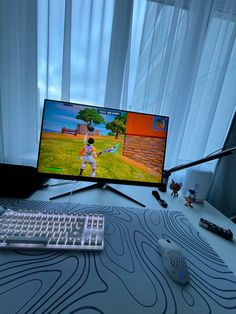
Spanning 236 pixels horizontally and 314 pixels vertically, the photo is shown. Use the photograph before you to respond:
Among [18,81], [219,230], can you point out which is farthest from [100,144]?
[18,81]

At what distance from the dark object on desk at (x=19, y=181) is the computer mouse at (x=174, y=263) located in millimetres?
618

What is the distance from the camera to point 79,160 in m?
0.80

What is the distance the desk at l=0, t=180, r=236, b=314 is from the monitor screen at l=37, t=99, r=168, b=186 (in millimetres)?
249

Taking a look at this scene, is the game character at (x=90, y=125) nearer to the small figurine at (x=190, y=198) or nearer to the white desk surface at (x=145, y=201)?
the white desk surface at (x=145, y=201)

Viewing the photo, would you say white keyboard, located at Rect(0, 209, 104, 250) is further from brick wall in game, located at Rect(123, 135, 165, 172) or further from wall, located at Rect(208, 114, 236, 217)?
wall, located at Rect(208, 114, 236, 217)

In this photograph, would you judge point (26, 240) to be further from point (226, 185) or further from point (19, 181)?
point (226, 185)

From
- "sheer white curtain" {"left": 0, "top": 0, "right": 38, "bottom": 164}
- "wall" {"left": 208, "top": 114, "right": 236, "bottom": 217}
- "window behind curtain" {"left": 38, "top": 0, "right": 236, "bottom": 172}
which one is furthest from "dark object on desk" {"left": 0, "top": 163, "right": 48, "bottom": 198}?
"wall" {"left": 208, "top": 114, "right": 236, "bottom": 217}

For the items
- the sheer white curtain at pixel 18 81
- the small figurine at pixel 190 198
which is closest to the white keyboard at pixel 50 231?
the small figurine at pixel 190 198

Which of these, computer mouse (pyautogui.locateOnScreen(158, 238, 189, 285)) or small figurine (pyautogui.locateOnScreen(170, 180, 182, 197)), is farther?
small figurine (pyautogui.locateOnScreen(170, 180, 182, 197))

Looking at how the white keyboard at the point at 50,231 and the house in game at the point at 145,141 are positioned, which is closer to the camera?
the white keyboard at the point at 50,231

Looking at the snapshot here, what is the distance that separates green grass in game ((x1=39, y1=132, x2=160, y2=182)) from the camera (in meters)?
0.78

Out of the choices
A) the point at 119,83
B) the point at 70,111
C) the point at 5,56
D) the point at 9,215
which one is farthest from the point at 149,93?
the point at 9,215

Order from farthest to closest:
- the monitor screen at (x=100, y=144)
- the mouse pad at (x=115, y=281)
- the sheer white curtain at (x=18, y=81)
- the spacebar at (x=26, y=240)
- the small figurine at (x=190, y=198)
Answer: the sheer white curtain at (x=18, y=81), the small figurine at (x=190, y=198), the monitor screen at (x=100, y=144), the spacebar at (x=26, y=240), the mouse pad at (x=115, y=281)

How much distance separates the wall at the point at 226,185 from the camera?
1.04 m
